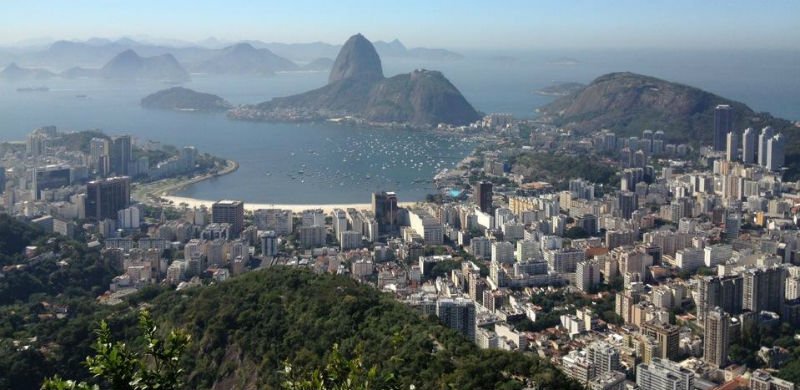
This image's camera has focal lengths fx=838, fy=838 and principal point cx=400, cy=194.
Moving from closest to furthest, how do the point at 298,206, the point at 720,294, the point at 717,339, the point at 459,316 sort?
1. the point at 717,339
2. the point at 459,316
3. the point at 720,294
4. the point at 298,206

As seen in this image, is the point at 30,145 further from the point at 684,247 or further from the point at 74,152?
the point at 684,247

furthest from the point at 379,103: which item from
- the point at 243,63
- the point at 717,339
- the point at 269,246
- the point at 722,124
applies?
the point at 243,63

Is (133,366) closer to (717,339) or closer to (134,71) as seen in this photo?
(717,339)

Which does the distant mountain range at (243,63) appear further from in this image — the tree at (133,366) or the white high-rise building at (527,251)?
the tree at (133,366)

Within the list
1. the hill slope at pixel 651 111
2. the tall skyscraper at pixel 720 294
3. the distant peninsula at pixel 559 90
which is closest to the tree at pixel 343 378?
the tall skyscraper at pixel 720 294

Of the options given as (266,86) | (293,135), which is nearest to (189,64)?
(266,86)

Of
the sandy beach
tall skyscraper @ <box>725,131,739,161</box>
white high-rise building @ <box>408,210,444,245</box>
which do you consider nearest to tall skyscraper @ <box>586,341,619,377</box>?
white high-rise building @ <box>408,210,444,245</box>
